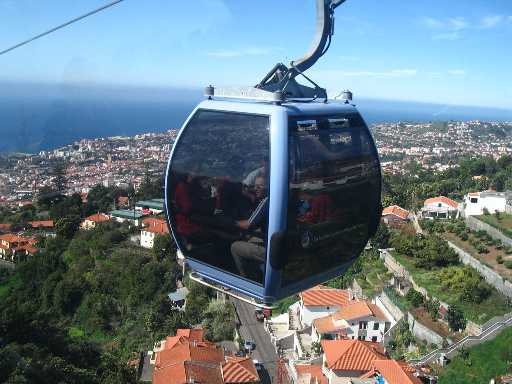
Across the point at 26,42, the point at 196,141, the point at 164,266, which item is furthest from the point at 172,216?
the point at 164,266

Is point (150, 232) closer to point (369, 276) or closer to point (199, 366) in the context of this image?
point (369, 276)

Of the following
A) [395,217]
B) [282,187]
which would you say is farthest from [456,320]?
[282,187]

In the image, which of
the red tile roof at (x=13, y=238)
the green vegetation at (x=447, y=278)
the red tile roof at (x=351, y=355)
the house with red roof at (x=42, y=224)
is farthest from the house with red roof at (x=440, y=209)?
the house with red roof at (x=42, y=224)

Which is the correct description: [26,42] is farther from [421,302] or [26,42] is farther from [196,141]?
[421,302]

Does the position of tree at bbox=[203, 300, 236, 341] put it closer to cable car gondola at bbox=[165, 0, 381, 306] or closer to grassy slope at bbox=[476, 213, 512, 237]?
grassy slope at bbox=[476, 213, 512, 237]

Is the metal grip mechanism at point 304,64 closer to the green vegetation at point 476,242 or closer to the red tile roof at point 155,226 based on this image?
the green vegetation at point 476,242

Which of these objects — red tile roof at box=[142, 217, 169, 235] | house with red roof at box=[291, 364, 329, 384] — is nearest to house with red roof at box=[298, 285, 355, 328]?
house with red roof at box=[291, 364, 329, 384]
